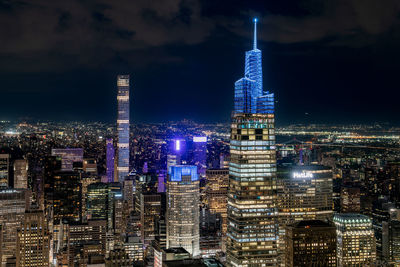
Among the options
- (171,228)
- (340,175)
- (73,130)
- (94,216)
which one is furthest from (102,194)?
(340,175)

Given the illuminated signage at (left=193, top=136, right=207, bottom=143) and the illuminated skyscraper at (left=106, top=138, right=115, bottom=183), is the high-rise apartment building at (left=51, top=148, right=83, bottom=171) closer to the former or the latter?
the illuminated skyscraper at (left=106, top=138, right=115, bottom=183)

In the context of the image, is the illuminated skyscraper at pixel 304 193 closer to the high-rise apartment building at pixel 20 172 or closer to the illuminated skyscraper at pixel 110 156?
the high-rise apartment building at pixel 20 172

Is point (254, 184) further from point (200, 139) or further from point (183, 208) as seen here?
point (183, 208)

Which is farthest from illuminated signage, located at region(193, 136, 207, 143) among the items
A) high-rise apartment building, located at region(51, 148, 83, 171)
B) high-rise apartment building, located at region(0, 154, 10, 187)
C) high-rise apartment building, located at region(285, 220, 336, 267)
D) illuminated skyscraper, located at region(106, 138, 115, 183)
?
illuminated skyscraper, located at region(106, 138, 115, 183)

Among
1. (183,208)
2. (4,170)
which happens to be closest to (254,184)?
(183,208)

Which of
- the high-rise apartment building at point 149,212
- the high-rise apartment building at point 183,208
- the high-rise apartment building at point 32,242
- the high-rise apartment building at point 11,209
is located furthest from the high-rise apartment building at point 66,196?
the high-rise apartment building at point 32,242

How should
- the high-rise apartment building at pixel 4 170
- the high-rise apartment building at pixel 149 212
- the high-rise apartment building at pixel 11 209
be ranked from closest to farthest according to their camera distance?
the high-rise apartment building at pixel 11 209 < the high-rise apartment building at pixel 4 170 < the high-rise apartment building at pixel 149 212
